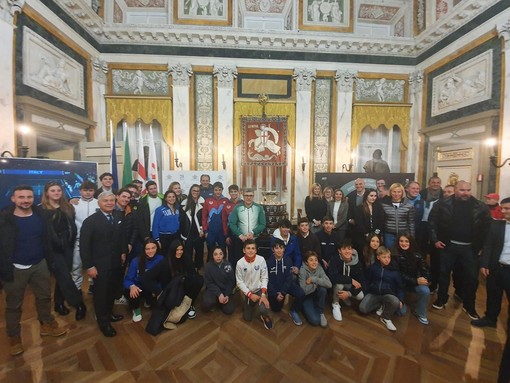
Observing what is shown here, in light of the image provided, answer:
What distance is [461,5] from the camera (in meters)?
5.66

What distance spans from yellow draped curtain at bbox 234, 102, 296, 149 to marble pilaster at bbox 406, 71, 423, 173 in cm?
400

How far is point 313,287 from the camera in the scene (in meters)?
3.06

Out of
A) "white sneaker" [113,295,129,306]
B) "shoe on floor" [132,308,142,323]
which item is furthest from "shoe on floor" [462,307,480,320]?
"white sneaker" [113,295,129,306]

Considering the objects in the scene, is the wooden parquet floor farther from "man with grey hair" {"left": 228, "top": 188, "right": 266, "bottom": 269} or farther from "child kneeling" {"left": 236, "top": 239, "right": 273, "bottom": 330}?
"man with grey hair" {"left": 228, "top": 188, "right": 266, "bottom": 269}

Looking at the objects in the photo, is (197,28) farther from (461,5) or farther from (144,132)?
A: (461,5)

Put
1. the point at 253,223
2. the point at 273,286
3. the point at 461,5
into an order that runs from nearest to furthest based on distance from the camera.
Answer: the point at 273,286, the point at 253,223, the point at 461,5

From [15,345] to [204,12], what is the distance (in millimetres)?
8608

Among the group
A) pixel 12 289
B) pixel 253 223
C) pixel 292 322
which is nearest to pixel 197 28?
pixel 253 223

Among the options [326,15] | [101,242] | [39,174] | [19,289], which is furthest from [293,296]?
[326,15]

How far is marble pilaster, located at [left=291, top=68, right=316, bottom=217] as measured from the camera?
7.30m

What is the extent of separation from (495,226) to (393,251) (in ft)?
3.79

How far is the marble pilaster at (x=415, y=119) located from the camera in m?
7.38

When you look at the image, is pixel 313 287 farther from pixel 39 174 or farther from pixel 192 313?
pixel 39 174

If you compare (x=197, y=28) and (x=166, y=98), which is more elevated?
(x=197, y=28)
